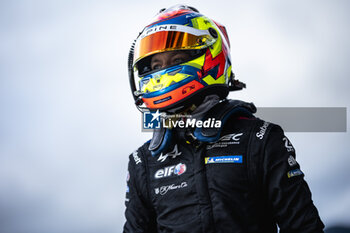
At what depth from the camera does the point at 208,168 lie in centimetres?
232

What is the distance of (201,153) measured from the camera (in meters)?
2.37

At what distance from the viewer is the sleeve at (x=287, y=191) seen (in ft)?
6.64

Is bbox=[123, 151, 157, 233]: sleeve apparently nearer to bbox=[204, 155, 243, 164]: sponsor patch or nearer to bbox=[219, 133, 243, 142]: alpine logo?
bbox=[204, 155, 243, 164]: sponsor patch

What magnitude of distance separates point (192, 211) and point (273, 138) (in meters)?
0.73

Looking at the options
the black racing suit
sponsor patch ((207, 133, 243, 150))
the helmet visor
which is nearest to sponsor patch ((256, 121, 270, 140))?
the black racing suit

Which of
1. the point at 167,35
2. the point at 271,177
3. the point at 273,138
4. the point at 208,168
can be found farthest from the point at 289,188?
the point at 167,35

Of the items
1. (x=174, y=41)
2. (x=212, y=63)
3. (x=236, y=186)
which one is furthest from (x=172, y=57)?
(x=236, y=186)

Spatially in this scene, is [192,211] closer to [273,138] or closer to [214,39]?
[273,138]

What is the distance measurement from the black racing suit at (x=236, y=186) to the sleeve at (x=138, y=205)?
0.12 metres

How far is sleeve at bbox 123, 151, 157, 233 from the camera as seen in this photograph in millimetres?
2619

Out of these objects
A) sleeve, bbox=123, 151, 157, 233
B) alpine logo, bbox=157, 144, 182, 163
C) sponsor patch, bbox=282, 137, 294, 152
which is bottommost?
sleeve, bbox=123, 151, 157, 233

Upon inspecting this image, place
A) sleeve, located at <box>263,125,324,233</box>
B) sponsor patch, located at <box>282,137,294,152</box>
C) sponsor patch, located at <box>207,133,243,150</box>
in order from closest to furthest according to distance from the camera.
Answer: sleeve, located at <box>263,125,324,233</box>
sponsor patch, located at <box>282,137,294,152</box>
sponsor patch, located at <box>207,133,243,150</box>

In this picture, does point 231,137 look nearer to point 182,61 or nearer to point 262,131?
point 262,131

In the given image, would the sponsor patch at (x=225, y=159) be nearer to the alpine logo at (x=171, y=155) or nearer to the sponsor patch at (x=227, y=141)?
the sponsor patch at (x=227, y=141)
